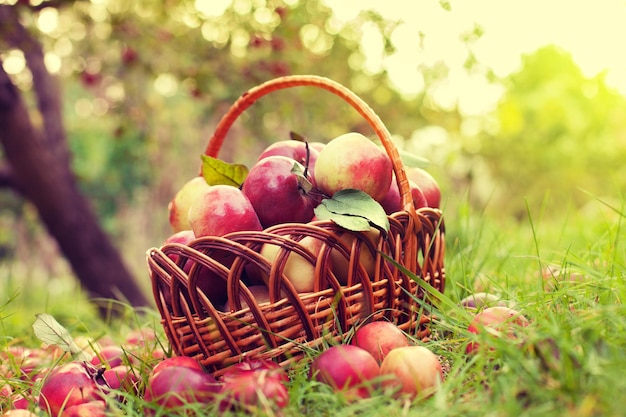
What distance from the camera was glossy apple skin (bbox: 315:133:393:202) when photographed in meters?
1.38

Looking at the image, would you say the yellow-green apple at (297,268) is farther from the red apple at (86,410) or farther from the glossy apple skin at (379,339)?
the red apple at (86,410)

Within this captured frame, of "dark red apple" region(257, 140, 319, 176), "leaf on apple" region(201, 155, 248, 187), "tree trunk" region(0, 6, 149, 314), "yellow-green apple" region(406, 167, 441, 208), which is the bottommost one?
"tree trunk" region(0, 6, 149, 314)

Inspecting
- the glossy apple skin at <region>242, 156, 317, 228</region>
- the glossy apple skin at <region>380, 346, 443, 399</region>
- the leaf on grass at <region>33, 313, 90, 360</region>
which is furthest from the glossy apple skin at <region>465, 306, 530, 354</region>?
the leaf on grass at <region>33, 313, 90, 360</region>

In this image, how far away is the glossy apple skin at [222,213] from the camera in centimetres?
136

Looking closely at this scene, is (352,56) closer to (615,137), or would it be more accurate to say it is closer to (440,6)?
(440,6)

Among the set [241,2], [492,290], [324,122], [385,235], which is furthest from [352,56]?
[385,235]

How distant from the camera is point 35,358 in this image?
1.62 m

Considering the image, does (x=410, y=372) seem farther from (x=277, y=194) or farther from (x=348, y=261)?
(x=277, y=194)

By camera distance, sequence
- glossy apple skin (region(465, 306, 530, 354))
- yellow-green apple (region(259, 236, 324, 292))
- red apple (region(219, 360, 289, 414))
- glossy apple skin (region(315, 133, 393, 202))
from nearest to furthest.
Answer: red apple (region(219, 360, 289, 414)) < glossy apple skin (region(465, 306, 530, 354)) < yellow-green apple (region(259, 236, 324, 292)) < glossy apple skin (region(315, 133, 393, 202))

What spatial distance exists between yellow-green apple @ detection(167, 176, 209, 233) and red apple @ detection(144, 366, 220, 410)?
0.54 m

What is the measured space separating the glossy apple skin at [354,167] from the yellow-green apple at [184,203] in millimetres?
373

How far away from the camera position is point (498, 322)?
122 centimetres

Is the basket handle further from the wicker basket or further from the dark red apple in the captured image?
the dark red apple

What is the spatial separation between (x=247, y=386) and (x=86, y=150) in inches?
528
